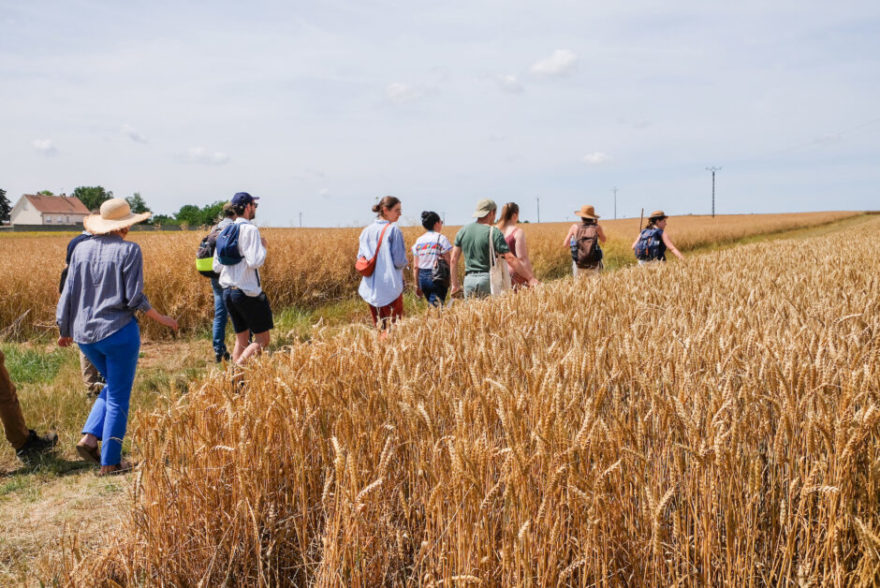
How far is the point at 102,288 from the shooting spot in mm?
4152

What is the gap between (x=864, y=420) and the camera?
1.64 m

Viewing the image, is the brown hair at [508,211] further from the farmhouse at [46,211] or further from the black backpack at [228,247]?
the farmhouse at [46,211]

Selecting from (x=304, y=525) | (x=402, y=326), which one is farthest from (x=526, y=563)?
(x=402, y=326)

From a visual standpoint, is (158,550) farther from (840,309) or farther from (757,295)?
(757,295)

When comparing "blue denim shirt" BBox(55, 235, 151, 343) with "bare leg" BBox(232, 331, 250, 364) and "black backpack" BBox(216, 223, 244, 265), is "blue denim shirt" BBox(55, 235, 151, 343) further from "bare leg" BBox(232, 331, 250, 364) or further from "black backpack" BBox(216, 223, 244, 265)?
"bare leg" BBox(232, 331, 250, 364)

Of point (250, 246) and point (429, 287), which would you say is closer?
point (250, 246)

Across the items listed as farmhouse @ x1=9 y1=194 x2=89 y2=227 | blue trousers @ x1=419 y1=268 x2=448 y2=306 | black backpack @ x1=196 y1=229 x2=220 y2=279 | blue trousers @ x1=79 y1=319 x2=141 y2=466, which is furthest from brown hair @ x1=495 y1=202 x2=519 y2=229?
farmhouse @ x1=9 y1=194 x2=89 y2=227

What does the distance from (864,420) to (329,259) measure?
1143 centimetres

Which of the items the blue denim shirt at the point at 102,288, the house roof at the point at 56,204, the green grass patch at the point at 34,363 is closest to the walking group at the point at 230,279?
the blue denim shirt at the point at 102,288

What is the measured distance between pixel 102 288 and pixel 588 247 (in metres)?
5.92

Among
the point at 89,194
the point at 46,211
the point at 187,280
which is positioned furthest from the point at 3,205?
the point at 187,280

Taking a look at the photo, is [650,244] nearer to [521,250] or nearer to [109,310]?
[521,250]

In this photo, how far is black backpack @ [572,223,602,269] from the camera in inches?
322

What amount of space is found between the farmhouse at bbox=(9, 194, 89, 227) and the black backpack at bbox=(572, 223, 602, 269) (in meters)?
95.4
